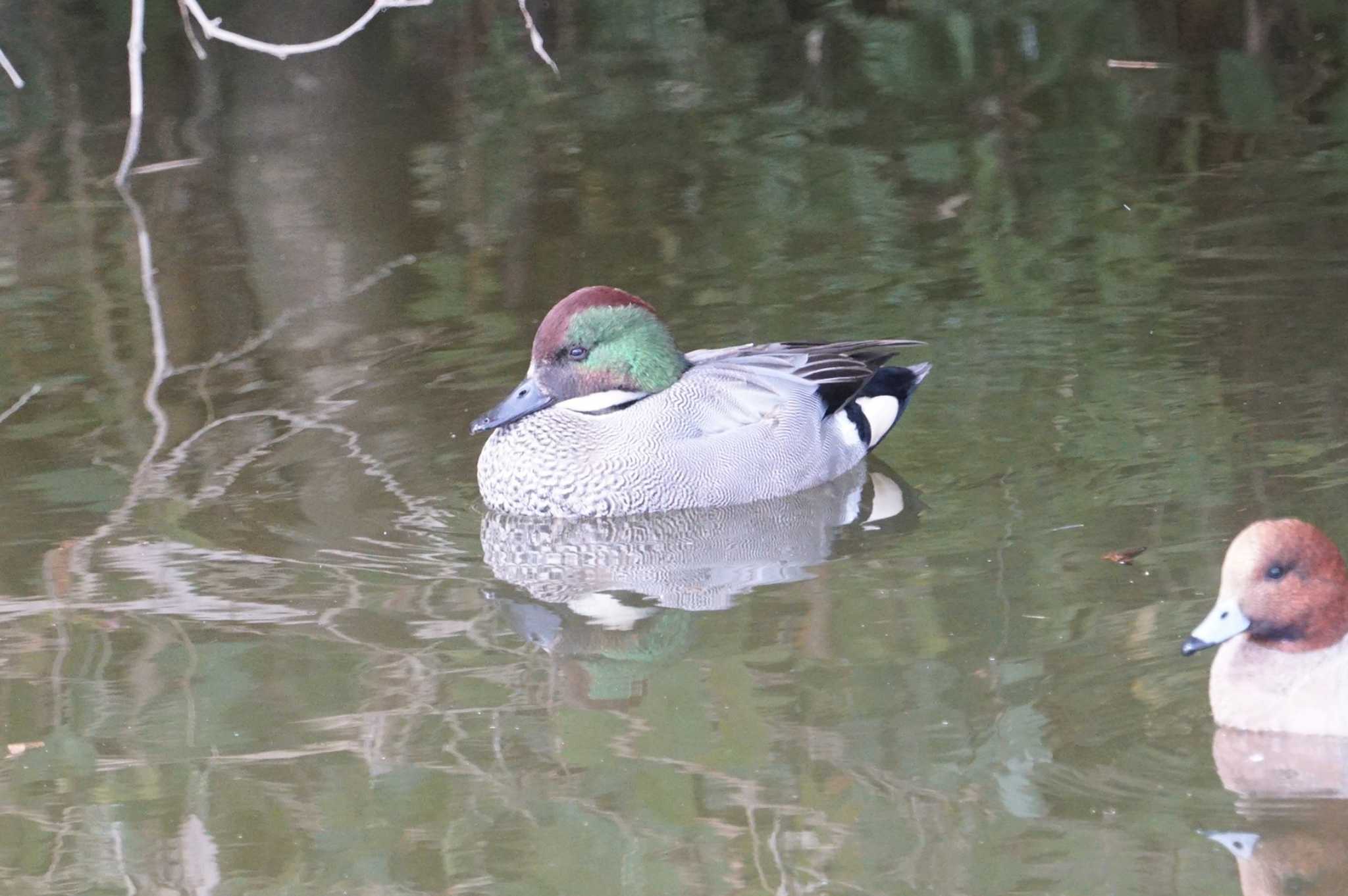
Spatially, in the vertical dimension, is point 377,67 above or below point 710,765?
above

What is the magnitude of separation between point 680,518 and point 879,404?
2.81ft

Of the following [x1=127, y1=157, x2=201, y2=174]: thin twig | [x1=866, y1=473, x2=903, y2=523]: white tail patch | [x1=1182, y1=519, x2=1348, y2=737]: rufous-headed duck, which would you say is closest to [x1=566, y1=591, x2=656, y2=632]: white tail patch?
[x1=866, y1=473, x2=903, y2=523]: white tail patch

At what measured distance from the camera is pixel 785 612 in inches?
214

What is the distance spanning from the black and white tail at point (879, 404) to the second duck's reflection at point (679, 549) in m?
0.13

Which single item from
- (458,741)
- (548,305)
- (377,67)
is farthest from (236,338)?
(377,67)

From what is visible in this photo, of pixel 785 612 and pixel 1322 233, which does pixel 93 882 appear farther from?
pixel 1322 233

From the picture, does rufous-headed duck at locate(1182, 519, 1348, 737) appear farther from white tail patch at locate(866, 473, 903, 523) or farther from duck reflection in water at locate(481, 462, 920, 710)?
white tail patch at locate(866, 473, 903, 523)

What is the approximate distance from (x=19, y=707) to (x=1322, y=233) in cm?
559

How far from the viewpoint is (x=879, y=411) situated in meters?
6.77

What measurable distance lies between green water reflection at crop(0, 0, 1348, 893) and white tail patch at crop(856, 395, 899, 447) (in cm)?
19

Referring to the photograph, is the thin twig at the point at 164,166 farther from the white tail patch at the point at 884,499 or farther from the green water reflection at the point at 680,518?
the white tail patch at the point at 884,499

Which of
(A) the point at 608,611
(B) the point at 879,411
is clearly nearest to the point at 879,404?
(B) the point at 879,411

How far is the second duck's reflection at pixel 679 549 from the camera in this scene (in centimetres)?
570

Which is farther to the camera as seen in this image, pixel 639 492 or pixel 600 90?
pixel 600 90
